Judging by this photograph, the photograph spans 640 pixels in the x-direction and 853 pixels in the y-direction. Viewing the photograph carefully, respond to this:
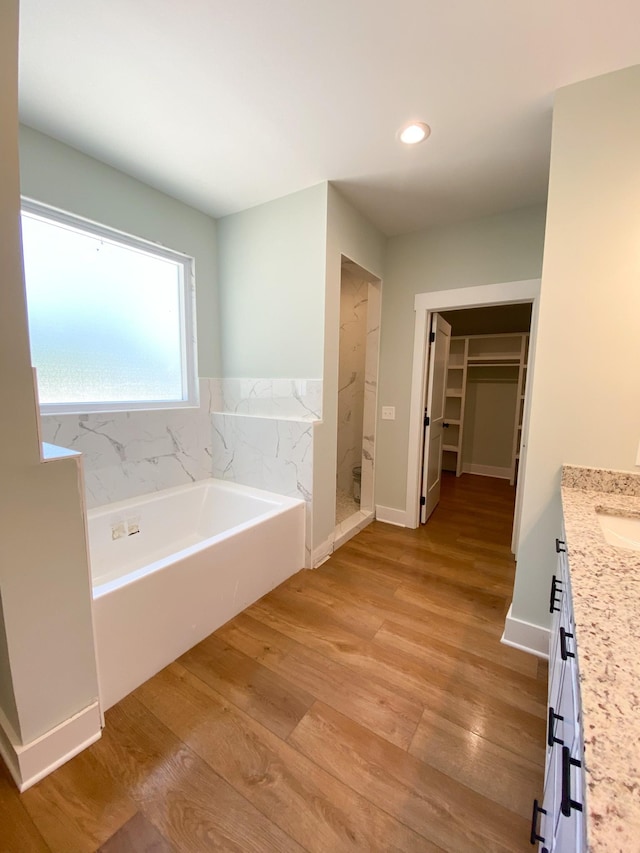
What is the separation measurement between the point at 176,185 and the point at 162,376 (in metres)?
1.30

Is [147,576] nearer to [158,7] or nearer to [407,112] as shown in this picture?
[158,7]

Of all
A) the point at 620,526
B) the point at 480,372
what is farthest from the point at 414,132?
the point at 480,372

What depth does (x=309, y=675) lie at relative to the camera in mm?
1547

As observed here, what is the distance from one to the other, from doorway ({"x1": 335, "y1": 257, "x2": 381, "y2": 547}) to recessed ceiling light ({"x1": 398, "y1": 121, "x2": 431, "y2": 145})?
1.10m

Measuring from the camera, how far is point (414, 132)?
5.65ft

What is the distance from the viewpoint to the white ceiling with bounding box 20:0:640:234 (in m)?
1.19

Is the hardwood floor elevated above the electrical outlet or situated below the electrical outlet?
below

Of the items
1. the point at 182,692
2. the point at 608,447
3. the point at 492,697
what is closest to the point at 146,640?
the point at 182,692

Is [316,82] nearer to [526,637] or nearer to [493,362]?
[526,637]

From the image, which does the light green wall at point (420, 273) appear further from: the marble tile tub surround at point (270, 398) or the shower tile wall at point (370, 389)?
the marble tile tub surround at point (270, 398)

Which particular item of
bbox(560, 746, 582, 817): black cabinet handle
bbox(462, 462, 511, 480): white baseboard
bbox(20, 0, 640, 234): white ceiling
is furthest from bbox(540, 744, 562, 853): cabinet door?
bbox(462, 462, 511, 480): white baseboard

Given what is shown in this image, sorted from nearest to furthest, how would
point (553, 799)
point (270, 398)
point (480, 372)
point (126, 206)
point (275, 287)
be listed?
point (553, 799) → point (126, 206) → point (275, 287) → point (270, 398) → point (480, 372)

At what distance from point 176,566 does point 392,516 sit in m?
2.13

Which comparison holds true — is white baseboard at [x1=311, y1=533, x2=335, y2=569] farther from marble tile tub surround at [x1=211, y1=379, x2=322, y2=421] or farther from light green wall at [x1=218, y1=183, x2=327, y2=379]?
light green wall at [x1=218, y1=183, x2=327, y2=379]
